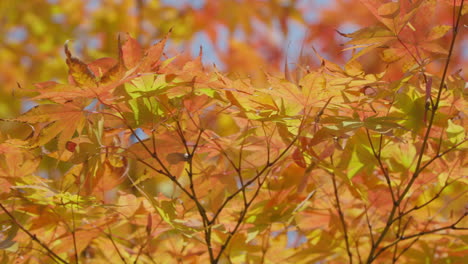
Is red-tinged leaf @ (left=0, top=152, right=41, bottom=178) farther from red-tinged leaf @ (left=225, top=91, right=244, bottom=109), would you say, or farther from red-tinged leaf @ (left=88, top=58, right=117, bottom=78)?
red-tinged leaf @ (left=225, top=91, right=244, bottom=109)

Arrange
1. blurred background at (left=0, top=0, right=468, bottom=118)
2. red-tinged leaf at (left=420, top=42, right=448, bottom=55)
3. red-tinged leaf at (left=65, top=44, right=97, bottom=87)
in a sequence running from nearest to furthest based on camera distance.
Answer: red-tinged leaf at (left=65, top=44, right=97, bottom=87) < red-tinged leaf at (left=420, top=42, right=448, bottom=55) < blurred background at (left=0, top=0, right=468, bottom=118)

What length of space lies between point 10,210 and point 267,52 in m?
2.16

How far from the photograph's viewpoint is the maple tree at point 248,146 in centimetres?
49

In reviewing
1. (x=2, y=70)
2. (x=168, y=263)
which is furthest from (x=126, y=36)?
(x=2, y=70)

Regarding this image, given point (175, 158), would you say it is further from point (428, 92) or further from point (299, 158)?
point (428, 92)

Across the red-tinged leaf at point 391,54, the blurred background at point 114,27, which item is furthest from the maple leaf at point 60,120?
the blurred background at point 114,27

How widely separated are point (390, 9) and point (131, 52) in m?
0.26

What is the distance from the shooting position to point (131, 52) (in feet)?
1.64

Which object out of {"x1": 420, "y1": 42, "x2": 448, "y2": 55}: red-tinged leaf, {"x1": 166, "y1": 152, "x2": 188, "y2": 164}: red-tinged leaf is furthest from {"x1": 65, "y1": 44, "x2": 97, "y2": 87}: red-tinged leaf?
{"x1": 420, "y1": 42, "x2": 448, "y2": 55}: red-tinged leaf

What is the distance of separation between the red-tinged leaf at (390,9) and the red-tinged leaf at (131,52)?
0.25 meters

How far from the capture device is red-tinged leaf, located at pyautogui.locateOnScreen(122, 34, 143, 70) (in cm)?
50

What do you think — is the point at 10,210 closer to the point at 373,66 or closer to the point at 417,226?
the point at 417,226

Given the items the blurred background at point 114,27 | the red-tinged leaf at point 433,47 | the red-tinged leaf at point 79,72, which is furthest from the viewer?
the blurred background at point 114,27

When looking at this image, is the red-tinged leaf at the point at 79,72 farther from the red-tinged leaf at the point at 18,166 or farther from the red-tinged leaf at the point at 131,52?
the red-tinged leaf at the point at 18,166
